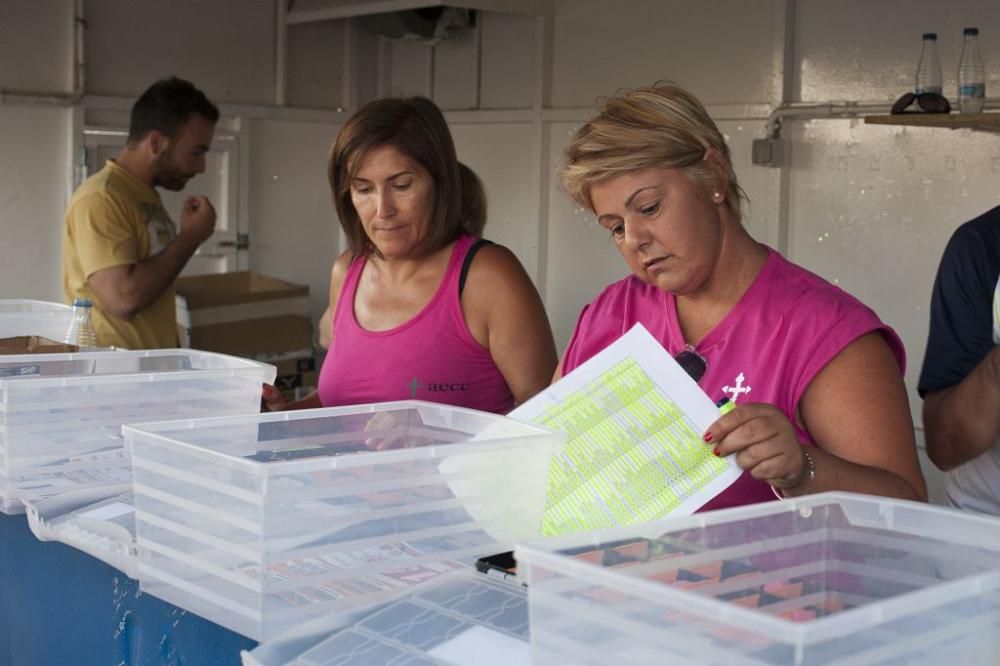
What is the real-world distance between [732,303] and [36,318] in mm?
2088

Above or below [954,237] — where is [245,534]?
below

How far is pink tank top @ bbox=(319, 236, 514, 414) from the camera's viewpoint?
8.17 feet

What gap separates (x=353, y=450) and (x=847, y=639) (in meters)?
1.00

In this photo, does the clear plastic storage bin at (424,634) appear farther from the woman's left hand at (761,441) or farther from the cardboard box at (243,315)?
the cardboard box at (243,315)

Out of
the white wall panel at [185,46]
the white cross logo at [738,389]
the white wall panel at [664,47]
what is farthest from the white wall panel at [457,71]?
the white cross logo at [738,389]

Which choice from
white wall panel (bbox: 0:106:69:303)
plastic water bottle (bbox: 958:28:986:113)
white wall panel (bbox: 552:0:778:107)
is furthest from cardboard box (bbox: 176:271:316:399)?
plastic water bottle (bbox: 958:28:986:113)

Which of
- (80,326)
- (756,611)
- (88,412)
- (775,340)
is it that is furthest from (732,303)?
(80,326)

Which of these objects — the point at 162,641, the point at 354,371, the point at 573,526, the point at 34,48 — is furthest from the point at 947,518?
the point at 34,48

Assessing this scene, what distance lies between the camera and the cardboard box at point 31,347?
2693mm

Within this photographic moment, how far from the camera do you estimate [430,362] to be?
2.49m

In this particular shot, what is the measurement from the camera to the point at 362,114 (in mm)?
2488

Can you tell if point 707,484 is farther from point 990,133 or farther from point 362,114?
point 990,133

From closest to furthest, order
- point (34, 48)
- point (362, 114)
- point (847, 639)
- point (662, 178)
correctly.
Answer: point (847, 639) < point (662, 178) < point (362, 114) < point (34, 48)

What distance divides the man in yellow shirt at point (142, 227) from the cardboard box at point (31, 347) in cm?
99
